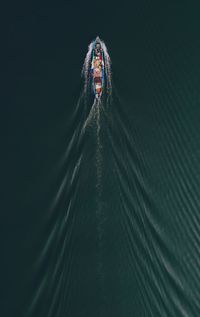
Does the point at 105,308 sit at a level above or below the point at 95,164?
below

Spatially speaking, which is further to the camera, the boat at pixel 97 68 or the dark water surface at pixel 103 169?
the boat at pixel 97 68

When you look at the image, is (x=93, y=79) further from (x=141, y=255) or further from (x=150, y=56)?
(x=141, y=255)

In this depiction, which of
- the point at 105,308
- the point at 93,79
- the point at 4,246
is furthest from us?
the point at 93,79

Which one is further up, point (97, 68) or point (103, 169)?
point (97, 68)

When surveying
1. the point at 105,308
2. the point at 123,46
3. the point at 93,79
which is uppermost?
the point at 123,46

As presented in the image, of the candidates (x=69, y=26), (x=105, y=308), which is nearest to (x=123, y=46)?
(x=69, y=26)

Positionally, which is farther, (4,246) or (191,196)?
(191,196)

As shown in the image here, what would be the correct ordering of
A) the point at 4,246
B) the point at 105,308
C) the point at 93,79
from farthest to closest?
the point at 93,79, the point at 105,308, the point at 4,246

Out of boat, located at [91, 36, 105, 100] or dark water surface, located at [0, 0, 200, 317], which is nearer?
dark water surface, located at [0, 0, 200, 317]
